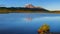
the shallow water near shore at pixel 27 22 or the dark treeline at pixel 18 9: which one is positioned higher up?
the dark treeline at pixel 18 9

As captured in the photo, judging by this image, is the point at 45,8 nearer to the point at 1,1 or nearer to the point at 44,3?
the point at 44,3

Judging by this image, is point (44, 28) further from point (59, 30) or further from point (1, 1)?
point (1, 1)

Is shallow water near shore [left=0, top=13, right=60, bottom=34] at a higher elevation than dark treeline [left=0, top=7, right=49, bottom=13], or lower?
lower

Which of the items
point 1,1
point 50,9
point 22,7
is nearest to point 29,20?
point 22,7

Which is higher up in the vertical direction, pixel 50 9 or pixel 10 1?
pixel 10 1

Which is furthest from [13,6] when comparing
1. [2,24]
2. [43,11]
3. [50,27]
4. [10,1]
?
[50,27]

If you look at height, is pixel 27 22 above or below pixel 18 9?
below

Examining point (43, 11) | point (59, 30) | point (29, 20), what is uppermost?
point (43, 11)
